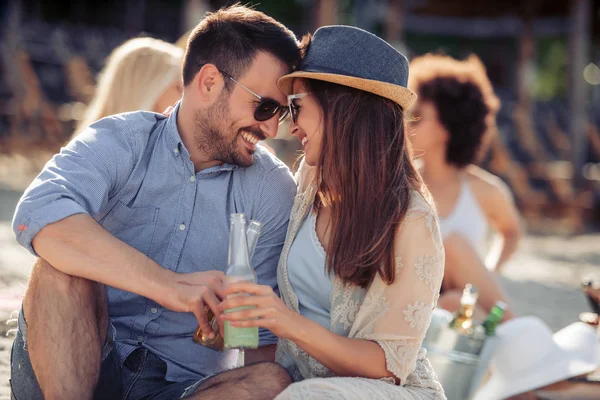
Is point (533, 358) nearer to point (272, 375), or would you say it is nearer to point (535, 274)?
point (272, 375)

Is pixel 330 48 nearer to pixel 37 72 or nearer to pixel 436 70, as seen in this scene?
pixel 436 70

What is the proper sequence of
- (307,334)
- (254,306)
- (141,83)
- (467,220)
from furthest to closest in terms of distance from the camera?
(467,220)
(141,83)
(307,334)
(254,306)

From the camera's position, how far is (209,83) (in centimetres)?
324

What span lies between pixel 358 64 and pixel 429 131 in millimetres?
2276

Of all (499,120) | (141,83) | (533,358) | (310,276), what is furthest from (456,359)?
(499,120)

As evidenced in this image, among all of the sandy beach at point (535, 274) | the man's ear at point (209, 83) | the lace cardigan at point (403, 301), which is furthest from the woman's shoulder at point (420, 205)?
the sandy beach at point (535, 274)

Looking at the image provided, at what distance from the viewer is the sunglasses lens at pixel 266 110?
10.3 feet

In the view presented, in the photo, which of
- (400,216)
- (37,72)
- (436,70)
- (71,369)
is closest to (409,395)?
(400,216)

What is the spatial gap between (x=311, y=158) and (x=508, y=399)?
143cm

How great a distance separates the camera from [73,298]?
2627mm

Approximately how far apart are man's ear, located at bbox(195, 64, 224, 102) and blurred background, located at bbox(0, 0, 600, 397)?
143 centimetres

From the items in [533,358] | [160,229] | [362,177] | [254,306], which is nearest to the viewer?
[254,306]

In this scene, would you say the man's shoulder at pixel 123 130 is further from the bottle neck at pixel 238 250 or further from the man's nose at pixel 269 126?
the bottle neck at pixel 238 250

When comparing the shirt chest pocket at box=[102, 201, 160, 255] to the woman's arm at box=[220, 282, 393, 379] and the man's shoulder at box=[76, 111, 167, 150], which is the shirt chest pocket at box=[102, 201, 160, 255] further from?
the woman's arm at box=[220, 282, 393, 379]
